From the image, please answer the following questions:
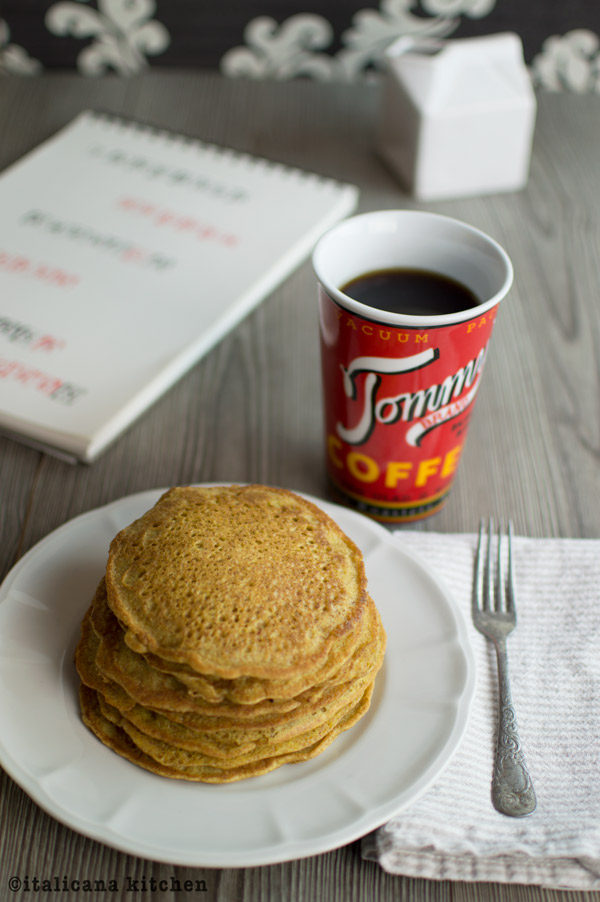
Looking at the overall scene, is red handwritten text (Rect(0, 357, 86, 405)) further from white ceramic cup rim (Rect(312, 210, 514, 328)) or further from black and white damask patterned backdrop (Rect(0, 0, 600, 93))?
black and white damask patterned backdrop (Rect(0, 0, 600, 93))

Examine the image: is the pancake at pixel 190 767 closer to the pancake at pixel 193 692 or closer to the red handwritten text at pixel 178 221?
the pancake at pixel 193 692

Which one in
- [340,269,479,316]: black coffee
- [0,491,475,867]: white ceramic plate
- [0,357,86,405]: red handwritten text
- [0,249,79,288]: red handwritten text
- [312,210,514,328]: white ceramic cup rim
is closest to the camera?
[0,491,475,867]: white ceramic plate

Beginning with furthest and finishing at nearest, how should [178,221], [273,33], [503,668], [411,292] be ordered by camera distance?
1. [273,33]
2. [178,221]
3. [411,292]
4. [503,668]

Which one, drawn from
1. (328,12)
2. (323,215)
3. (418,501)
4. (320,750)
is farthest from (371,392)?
(328,12)

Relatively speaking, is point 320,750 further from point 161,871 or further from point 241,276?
point 241,276

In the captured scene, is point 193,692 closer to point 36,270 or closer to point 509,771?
point 509,771

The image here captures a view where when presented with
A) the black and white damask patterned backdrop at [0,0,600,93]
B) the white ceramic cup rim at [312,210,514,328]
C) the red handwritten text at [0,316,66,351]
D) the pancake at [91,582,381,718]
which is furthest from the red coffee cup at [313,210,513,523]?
the black and white damask patterned backdrop at [0,0,600,93]

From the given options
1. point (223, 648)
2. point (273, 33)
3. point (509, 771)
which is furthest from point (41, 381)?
point (273, 33)
